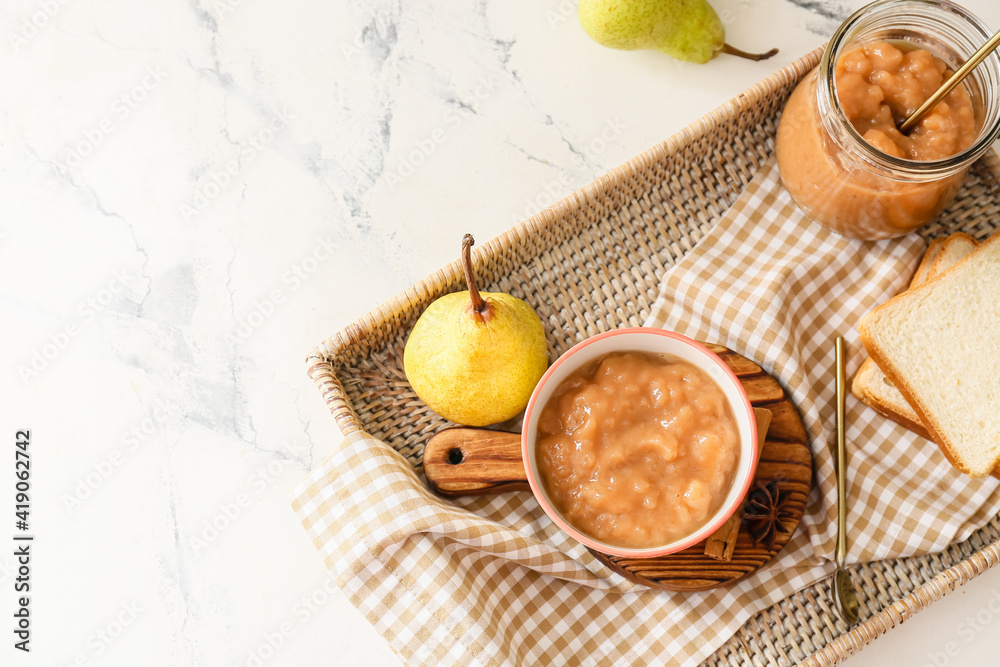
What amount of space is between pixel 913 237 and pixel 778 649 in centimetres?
102

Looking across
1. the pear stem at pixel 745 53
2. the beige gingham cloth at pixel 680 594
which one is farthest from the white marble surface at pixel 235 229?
the beige gingham cloth at pixel 680 594

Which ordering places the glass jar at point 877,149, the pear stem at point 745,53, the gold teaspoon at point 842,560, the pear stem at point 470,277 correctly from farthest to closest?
the pear stem at point 745,53 < the gold teaspoon at point 842,560 < the glass jar at point 877,149 < the pear stem at point 470,277

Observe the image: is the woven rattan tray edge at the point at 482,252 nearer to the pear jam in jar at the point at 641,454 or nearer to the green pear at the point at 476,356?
the green pear at the point at 476,356

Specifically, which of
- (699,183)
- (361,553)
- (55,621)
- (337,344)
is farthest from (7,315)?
(699,183)

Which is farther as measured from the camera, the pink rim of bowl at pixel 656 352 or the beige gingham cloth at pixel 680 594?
the beige gingham cloth at pixel 680 594

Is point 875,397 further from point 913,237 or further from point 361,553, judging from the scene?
point 361,553

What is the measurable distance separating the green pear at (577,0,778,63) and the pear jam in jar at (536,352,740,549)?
0.90m

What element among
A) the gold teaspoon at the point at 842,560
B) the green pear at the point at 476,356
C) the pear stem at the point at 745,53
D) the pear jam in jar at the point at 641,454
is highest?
the pear stem at the point at 745,53

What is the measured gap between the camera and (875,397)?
67.3 inches

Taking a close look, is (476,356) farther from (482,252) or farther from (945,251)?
(945,251)

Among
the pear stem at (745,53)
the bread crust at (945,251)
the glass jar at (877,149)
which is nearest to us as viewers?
the glass jar at (877,149)

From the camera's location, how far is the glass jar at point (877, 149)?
152cm

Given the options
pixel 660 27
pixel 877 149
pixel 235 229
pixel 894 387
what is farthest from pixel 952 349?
pixel 235 229

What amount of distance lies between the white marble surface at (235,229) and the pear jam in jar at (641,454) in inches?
27.8
